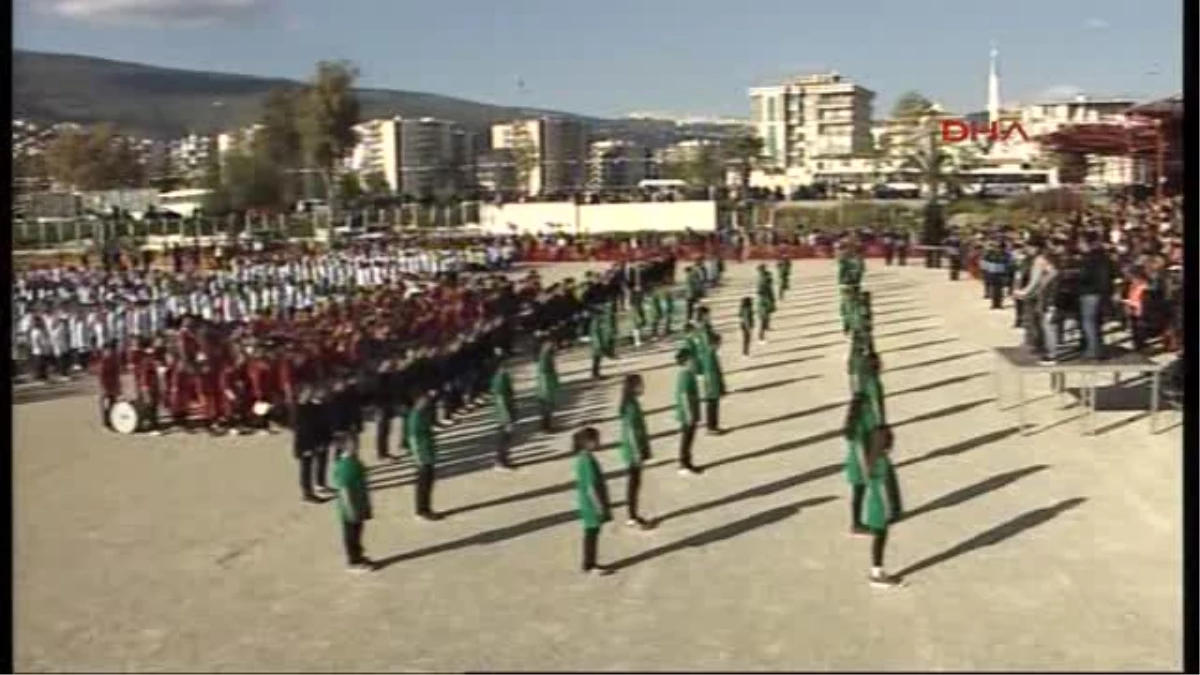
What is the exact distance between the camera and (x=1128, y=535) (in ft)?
17.8

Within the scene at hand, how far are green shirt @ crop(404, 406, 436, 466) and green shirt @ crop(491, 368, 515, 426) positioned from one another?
822 mm

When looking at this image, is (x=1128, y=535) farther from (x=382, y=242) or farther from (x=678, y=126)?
(x=382, y=242)

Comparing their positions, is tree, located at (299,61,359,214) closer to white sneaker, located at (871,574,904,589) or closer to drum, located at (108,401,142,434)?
drum, located at (108,401,142,434)

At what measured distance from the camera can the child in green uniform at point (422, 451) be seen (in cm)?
657

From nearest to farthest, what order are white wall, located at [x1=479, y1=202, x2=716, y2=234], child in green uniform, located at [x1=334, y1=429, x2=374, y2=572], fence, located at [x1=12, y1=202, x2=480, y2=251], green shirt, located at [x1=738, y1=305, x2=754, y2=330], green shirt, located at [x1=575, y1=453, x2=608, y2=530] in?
green shirt, located at [x1=575, y1=453, x2=608, y2=530] < child in green uniform, located at [x1=334, y1=429, x2=374, y2=572] < green shirt, located at [x1=738, y1=305, x2=754, y2=330] < fence, located at [x1=12, y1=202, x2=480, y2=251] < white wall, located at [x1=479, y1=202, x2=716, y2=234]

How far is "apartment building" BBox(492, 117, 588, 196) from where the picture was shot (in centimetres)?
1819

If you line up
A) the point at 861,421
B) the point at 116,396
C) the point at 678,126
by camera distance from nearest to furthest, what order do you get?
the point at 861,421 → the point at 678,126 → the point at 116,396

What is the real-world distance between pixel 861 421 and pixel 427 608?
1.85 m

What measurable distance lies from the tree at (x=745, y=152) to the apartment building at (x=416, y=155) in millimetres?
2411

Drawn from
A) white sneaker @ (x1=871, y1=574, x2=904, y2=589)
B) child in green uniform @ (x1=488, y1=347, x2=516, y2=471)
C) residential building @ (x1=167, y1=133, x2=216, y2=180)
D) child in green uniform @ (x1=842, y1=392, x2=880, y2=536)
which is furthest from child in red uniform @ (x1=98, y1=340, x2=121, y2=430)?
white sneaker @ (x1=871, y1=574, x2=904, y2=589)

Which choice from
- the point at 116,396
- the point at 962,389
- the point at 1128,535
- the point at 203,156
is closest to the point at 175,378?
the point at 116,396

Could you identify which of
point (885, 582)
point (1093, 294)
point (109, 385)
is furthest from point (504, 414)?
point (1093, 294)

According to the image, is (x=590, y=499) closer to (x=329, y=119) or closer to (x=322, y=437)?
(x=322, y=437)

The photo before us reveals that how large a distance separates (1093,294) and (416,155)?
1063 centimetres
